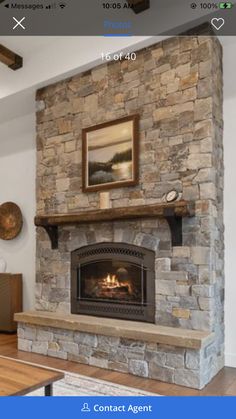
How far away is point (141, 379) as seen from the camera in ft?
9.47

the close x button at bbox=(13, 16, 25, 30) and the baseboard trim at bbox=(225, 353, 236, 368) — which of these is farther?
the close x button at bbox=(13, 16, 25, 30)

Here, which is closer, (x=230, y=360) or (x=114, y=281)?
(x=230, y=360)

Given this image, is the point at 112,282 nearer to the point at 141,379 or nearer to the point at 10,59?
the point at 141,379

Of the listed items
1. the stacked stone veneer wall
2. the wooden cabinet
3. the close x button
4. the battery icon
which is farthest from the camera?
the wooden cabinet

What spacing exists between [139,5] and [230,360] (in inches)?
129

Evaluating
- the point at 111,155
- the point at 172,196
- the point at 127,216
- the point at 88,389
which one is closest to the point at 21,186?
the point at 111,155

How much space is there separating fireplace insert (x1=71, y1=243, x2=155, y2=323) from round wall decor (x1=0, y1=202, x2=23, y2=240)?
146cm

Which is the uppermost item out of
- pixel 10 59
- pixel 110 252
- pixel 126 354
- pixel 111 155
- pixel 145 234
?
pixel 10 59

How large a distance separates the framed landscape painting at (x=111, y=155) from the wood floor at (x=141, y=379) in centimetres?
171

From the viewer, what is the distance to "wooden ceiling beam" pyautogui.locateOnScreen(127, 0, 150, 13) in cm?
309

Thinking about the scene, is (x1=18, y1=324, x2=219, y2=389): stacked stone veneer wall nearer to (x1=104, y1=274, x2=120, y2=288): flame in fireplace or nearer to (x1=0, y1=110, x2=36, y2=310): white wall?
(x1=104, y1=274, x2=120, y2=288): flame in fireplace
